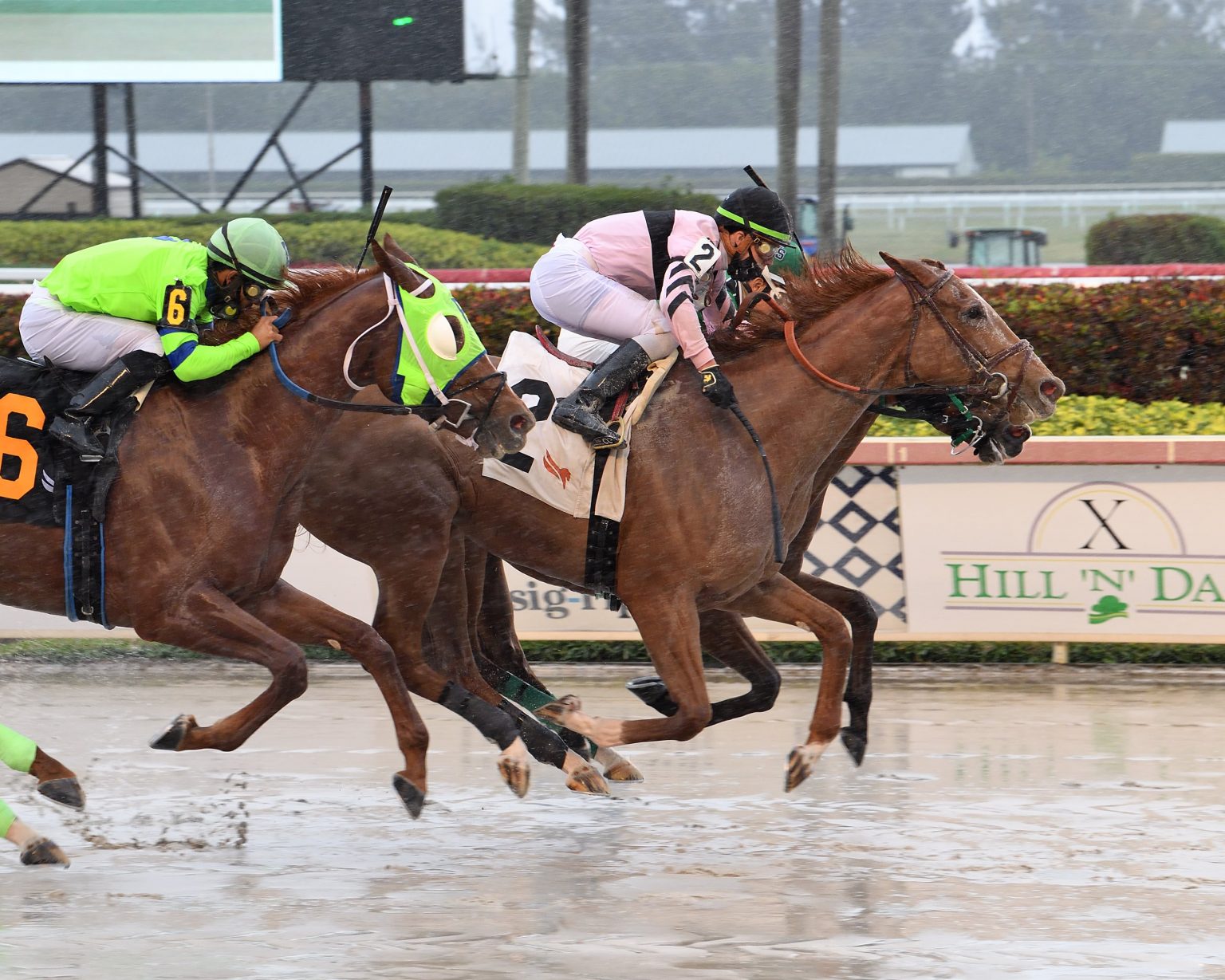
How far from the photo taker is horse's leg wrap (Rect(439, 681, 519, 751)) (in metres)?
6.02

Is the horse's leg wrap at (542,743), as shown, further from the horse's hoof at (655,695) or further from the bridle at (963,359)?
the bridle at (963,359)

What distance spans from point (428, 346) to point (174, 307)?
0.81 m

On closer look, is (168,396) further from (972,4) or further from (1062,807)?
(972,4)

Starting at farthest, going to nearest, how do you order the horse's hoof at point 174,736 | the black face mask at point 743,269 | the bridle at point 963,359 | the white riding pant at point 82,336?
the black face mask at point 743,269 < the bridle at point 963,359 < the horse's hoof at point 174,736 < the white riding pant at point 82,336

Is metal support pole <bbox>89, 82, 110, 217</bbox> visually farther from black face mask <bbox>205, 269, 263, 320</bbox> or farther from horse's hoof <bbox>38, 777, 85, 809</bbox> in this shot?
horse's hoof <bbox>38, 777, 85, 809</bbox>

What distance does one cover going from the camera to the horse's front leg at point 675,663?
601cm

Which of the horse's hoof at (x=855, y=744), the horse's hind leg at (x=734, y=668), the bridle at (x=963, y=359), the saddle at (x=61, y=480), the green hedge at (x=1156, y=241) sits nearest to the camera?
the saddle at (x=61, y=480)

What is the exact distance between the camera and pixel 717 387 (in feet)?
20.0

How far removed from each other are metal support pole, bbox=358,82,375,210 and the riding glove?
12.8m

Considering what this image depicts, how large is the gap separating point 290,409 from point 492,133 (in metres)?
32.9

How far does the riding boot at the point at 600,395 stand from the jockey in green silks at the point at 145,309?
3.32 feet

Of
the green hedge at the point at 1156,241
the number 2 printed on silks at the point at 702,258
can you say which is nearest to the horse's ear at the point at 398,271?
the number 2 printed on silks at the point at 702,258

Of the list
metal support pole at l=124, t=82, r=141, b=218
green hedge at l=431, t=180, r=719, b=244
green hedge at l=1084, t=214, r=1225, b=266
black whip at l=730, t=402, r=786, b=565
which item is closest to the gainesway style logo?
black whip at l=730, t=402, r=786, b=565

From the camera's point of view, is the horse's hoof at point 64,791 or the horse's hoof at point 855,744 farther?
the horse's hoof at point 855,744
